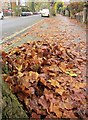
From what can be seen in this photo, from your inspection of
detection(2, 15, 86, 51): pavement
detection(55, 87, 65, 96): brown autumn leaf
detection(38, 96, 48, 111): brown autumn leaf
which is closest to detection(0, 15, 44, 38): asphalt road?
detection(2, 15, 86, 51): pavement

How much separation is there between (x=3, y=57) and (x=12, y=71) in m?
0.25

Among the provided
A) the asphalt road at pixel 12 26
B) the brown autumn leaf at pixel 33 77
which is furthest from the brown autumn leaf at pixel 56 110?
the asphalt road at pixel 12 26

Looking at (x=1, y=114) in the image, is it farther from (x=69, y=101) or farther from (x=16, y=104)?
(x=69, y=101)

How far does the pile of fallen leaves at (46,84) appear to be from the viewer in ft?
9.74

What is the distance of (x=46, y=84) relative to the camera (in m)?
3.45

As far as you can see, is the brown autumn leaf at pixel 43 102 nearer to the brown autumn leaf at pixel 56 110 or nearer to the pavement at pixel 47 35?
the brown autumn leaf at pixel 56 110

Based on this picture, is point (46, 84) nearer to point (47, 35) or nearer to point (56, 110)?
point (56, 110)

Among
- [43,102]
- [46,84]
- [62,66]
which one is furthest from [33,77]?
[62,66]

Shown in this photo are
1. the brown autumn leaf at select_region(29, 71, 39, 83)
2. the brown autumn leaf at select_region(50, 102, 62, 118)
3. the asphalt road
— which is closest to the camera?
the brown autumn leaf at select_region(50, 102, 62, 118)

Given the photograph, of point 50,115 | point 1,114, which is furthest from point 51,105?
point 1,114

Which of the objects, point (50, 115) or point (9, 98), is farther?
point (50, 115)

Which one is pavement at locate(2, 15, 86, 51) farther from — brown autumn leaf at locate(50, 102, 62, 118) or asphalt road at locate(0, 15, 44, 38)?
brown autumn leaf at locate(50, 102, 62, 118)

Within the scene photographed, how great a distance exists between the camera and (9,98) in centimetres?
250

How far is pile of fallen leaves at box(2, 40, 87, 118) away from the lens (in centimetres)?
297
